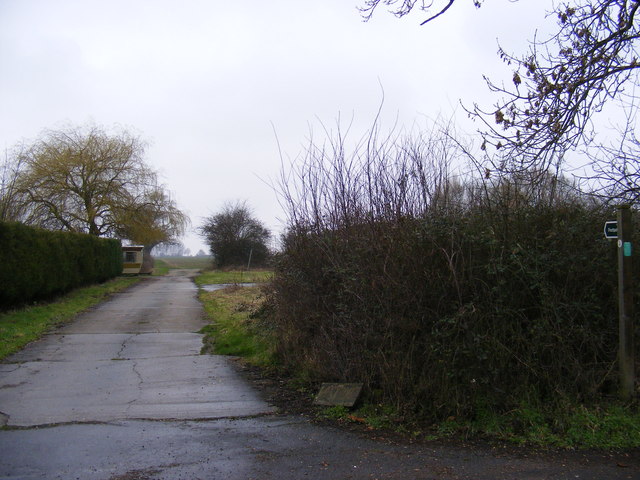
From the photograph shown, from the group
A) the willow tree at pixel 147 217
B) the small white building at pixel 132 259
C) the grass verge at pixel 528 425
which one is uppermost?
the willow tree at pixel 147 217

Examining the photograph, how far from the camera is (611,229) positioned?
5559 mm

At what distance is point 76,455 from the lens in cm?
498

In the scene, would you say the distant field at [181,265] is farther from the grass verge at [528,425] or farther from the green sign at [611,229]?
the green sign at [611,229]

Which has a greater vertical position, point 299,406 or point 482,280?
point 482,280

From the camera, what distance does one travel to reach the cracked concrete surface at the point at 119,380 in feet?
21.5

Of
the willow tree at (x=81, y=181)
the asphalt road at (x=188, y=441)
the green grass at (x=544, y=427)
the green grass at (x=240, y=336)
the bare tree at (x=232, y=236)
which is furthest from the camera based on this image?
the bare tree at (x=232, y=236)

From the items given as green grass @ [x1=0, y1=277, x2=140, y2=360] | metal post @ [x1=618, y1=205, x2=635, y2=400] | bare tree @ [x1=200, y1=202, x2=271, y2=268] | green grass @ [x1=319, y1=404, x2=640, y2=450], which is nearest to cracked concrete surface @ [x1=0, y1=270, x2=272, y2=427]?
green grass @ [x1=0, y1=277, x2=140, y2=360]

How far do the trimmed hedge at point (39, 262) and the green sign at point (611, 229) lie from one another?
14.6 m

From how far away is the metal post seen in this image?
5.48 m

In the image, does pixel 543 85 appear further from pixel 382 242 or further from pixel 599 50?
pixel 382 242

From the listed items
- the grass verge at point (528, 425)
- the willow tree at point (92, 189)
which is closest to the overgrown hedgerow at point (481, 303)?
the grass verge at point (528, 425)

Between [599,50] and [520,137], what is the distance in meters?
1.51

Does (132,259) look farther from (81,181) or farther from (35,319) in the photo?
(35,319)

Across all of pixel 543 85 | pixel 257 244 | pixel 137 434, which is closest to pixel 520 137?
pixel 543 85
